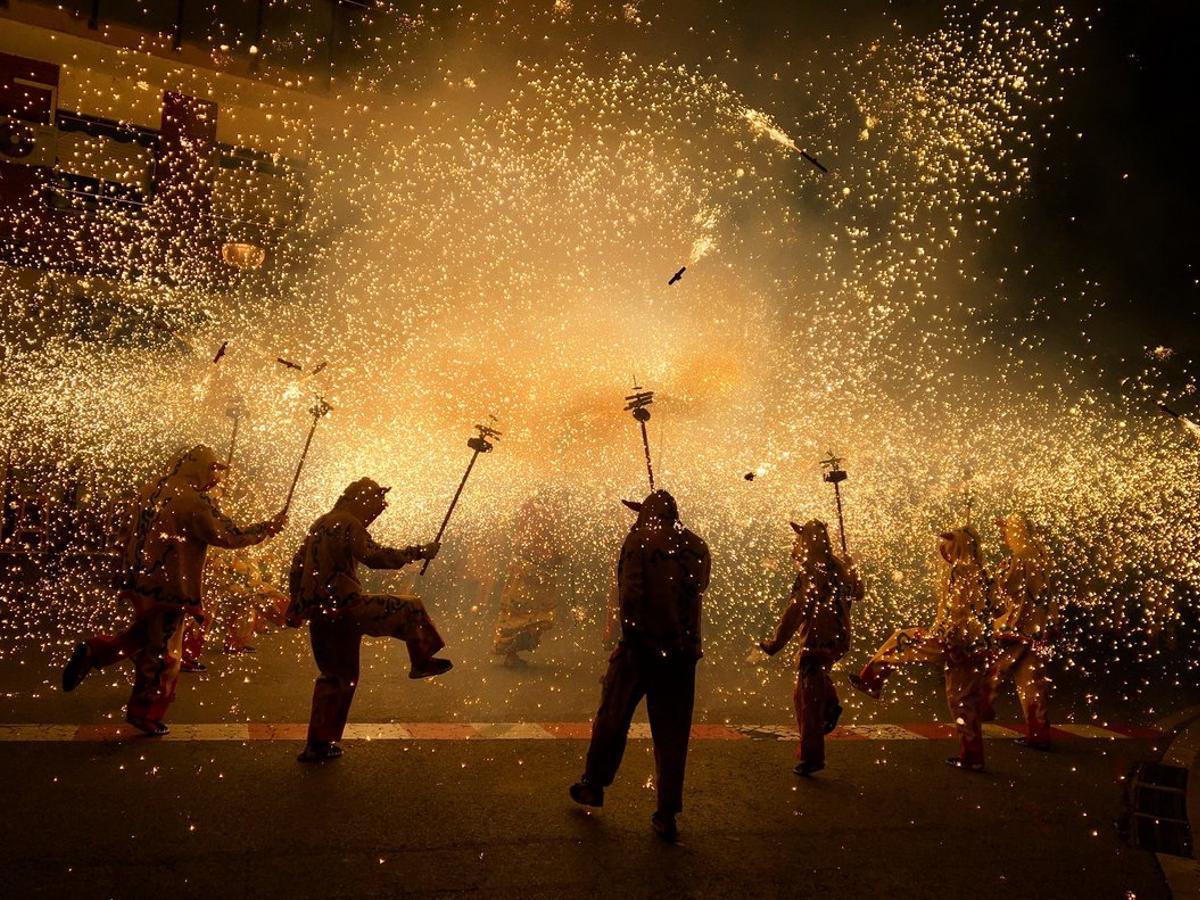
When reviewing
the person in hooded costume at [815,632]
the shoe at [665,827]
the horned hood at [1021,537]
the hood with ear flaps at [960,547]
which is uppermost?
the horned hood at [1021,537]

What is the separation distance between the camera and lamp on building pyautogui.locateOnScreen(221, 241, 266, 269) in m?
11.9

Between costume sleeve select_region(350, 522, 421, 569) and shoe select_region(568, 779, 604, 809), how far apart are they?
1.64 meters

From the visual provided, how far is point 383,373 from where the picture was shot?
12.6 metres

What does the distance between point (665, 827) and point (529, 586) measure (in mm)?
5163

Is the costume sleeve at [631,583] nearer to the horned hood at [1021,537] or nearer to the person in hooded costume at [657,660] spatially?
the person in hooded costume at [657,660]

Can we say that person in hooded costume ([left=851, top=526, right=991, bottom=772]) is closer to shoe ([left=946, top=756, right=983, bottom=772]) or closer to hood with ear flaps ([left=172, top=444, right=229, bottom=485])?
shoe ([left=946, top=756, right=983, bottom=772])

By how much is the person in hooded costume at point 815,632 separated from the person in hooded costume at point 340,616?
2.08m

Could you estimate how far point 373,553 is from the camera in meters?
4.81

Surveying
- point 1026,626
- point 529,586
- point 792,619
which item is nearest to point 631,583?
point 792,619

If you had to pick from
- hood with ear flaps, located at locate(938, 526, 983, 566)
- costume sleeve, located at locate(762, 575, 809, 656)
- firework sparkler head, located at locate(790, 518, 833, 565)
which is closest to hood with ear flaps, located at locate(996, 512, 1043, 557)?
hood with ear flaps, located at locate(938, 526, 983, 566)

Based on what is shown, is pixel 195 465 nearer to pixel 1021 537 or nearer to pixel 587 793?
pixel 587 793

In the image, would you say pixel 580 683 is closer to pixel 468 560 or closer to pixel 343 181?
pixel 468 560

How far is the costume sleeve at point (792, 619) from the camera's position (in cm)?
514

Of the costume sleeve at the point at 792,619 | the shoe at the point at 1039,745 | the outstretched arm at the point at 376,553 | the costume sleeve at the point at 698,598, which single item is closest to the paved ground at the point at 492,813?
the shoe at the point at 1039,745
